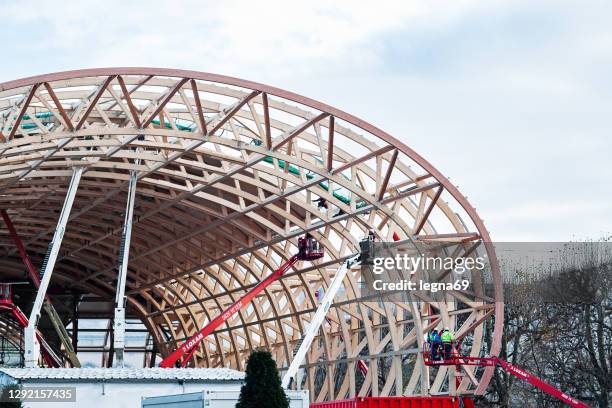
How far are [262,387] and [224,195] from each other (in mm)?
21910

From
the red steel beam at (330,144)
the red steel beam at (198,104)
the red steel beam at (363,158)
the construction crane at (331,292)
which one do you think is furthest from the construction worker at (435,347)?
the red steel beam at (198,104)

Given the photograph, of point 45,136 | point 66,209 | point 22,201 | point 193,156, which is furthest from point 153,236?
point 45,136

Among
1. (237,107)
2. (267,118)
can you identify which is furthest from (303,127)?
(237,107)

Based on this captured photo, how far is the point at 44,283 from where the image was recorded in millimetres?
33406

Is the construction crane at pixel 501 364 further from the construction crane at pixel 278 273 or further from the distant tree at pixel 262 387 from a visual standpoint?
the distant tree at pixel 262 387

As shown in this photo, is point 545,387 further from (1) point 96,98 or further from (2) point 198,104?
(1) point 96,98

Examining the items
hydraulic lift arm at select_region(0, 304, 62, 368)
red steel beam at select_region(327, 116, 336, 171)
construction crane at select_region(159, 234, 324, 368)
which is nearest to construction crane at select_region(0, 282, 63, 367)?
hydraulic lift arm at select_region(0, 304, 62, 368)

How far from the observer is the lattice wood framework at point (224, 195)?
31688 mm

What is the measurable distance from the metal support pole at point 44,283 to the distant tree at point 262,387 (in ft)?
36.6

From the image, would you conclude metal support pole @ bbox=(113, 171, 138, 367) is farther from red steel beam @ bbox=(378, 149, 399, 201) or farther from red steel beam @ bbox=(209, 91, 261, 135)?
red steel beam @ bbox=(378, 149, 399, 201)

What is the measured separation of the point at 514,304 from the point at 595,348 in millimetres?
4528

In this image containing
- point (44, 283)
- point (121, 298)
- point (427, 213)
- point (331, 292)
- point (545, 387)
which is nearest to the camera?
point (545, 387)

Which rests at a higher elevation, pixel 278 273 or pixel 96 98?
pixel 96 98

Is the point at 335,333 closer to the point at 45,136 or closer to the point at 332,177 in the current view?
the point at 332,177
